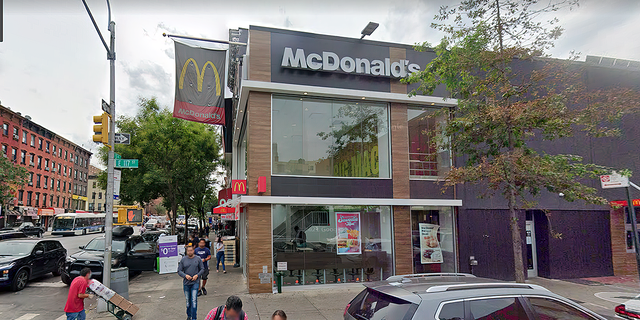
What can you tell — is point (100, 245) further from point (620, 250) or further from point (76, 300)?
point (620, 250)

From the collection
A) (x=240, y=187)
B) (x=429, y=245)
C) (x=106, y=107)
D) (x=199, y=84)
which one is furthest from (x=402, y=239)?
(x=106, y=107)

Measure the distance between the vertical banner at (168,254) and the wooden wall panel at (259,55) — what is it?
6275 mm

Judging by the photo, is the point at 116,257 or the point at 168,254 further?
the point at 116,257

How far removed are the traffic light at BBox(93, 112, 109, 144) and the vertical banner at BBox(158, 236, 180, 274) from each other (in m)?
4.74

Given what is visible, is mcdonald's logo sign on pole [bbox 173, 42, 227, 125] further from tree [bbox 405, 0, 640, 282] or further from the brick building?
the brick building

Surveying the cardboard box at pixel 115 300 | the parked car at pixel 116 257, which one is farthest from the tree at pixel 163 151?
the cardboard box at pixel 115 300

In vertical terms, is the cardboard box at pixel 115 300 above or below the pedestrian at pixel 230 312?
below

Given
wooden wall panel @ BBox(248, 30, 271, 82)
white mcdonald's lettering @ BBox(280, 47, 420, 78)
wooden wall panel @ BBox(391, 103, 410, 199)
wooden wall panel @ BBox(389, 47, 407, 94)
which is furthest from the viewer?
wooden wall panel @ BBox(389, 47, 407, 94)

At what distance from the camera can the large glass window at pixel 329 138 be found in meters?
12.4

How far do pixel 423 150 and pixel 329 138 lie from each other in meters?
3.55

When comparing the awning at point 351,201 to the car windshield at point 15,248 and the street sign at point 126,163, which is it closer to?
the street sign at point 126,163

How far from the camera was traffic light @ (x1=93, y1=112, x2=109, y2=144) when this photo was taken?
30.8 ft

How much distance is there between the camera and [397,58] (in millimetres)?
13430

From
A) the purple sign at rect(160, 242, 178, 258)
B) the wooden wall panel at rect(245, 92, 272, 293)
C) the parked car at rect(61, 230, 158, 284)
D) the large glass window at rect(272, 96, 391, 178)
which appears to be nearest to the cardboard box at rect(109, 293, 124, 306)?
the wooden wall panel at rect(245, 92, 272, 293)
